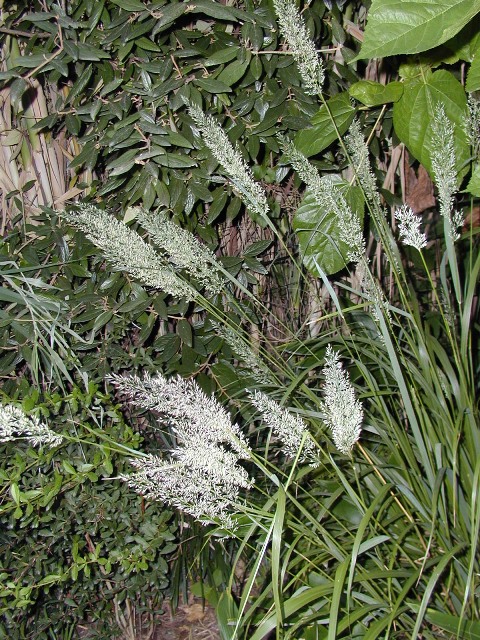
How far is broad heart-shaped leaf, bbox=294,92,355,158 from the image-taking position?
4.51 feet

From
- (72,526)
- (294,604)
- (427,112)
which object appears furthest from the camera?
(72,526)

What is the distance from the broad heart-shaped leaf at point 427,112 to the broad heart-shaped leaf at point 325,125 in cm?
13

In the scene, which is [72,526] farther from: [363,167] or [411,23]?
[411,23]

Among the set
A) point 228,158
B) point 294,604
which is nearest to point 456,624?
point 294,604

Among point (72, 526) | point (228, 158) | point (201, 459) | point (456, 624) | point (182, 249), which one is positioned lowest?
point (72, 526)

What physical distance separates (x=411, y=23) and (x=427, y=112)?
27.5 inches

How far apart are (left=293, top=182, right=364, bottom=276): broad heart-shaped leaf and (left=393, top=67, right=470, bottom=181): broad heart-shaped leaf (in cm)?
18

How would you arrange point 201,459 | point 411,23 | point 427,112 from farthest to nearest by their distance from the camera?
1. point 427,112
2. point 201,459
3. point 411,23

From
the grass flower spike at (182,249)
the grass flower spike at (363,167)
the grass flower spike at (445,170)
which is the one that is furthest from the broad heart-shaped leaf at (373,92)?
the grass flower spike at (182,249)

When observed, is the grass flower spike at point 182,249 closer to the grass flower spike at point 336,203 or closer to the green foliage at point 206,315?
the green foliage at point 206,315

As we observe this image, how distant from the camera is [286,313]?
6.45 feet

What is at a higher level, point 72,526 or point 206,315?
point 206,315

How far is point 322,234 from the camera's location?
1.33 meters

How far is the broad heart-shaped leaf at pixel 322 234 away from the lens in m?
1.34
